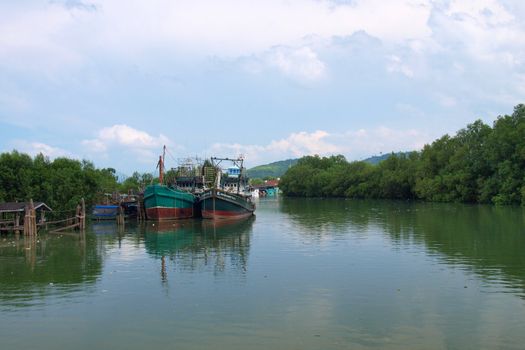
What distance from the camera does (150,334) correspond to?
14219mm

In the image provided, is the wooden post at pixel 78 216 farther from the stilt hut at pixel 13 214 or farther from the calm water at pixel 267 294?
the calm water at pixel 267 294

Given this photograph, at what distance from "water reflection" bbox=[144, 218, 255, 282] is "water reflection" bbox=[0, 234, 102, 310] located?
3.40m

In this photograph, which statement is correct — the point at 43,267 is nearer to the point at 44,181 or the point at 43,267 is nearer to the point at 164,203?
the point at 44,181

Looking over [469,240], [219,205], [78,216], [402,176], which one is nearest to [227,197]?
[219,205]

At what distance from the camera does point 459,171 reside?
275 ft

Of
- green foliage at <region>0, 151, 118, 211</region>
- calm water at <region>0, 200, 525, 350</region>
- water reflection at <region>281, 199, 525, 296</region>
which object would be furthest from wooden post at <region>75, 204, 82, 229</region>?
water reflection at <region>281, 199, 525, 296</region>

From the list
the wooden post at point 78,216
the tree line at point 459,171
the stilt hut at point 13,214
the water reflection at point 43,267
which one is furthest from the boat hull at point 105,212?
the tree line at point 459,171

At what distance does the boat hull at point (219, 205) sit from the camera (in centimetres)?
5347

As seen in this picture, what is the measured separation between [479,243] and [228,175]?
3825 centimetres

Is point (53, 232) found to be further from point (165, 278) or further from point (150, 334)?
point (150, 334)

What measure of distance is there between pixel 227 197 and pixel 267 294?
36.4m

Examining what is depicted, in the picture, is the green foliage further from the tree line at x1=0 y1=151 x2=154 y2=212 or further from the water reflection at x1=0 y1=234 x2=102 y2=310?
the water reflection at x1=0 y1=234 x2=102 y2=310

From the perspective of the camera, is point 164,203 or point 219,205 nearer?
point 164,203

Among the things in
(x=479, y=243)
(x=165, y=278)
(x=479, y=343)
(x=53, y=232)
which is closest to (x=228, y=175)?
(x=53, y=232)
